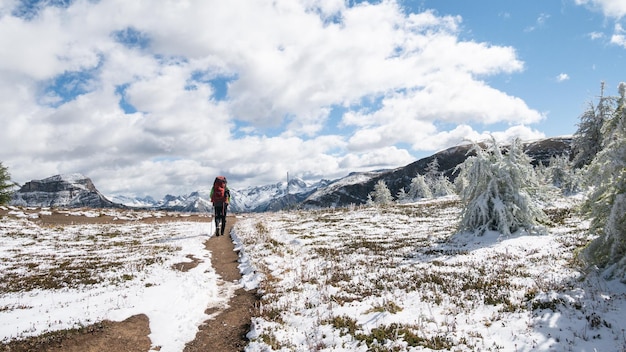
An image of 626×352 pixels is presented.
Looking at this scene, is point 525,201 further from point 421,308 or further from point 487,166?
point 421,308

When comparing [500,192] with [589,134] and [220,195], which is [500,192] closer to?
[220,195]

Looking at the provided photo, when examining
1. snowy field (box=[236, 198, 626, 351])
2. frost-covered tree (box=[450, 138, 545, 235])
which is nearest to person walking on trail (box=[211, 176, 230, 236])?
snowy field (box=[236, 198, 626, 351])

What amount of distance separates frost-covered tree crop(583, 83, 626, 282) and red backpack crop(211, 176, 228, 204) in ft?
69.8

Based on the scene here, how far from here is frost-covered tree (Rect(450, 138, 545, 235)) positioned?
57.5ft

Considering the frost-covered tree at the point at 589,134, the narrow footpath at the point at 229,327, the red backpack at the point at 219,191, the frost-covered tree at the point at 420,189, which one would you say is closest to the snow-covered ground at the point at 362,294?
the narrow footpath at the point at 229,327

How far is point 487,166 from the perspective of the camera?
60.8ft

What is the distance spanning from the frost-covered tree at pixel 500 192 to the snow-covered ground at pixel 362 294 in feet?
3.78

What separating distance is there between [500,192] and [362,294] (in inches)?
496

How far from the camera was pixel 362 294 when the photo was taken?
412 inches

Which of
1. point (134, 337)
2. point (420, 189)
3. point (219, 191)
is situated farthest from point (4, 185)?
point (420, 189)

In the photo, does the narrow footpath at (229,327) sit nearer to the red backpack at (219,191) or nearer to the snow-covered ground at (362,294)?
the snow-covered ground at (362,294)

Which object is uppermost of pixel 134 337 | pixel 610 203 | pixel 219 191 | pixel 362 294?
pixel 219 191

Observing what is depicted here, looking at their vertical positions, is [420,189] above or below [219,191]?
below

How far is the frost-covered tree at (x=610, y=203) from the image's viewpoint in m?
8.94
